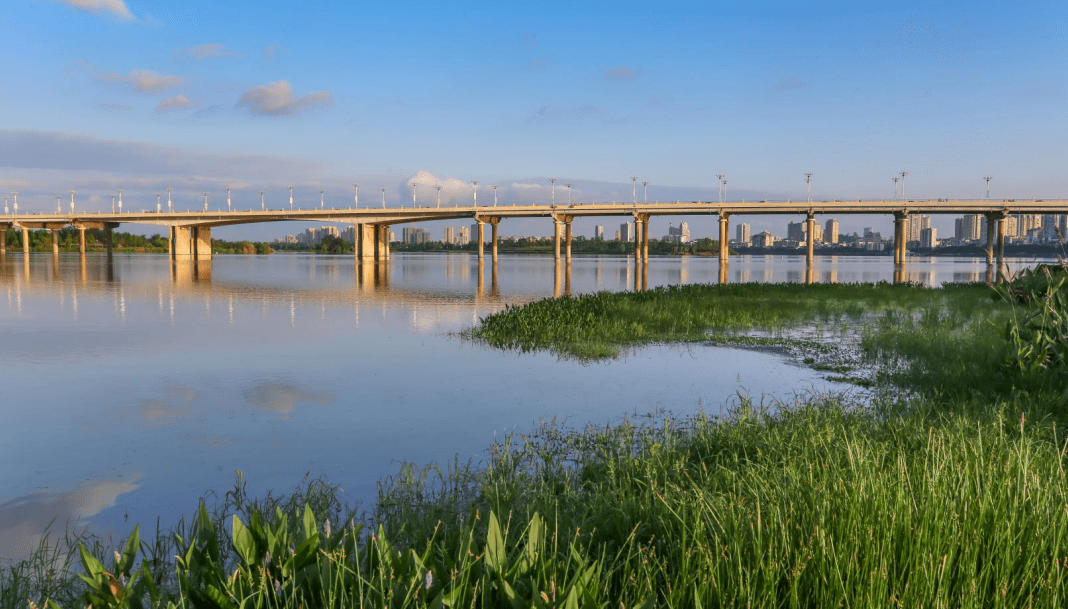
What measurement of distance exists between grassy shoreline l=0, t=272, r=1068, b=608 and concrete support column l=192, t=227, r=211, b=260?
139289 mm

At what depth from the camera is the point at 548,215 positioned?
117 metres

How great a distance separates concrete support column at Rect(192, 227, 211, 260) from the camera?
13275cm

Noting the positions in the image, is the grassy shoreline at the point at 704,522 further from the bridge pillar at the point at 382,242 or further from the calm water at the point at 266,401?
the bridge pillar at the point at 382,242

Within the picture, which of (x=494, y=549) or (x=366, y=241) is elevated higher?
(x=366, y=241)

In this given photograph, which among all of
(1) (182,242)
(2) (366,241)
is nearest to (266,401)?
(2) (366,241)

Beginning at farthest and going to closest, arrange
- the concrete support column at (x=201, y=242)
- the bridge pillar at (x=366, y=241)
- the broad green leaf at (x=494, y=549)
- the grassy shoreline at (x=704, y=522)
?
1. the concrete support column at (x=201, y=242)
2. the bridge pillar at (x=366, y=241)
3. the grassy shoreline at (x=704, y=522)
4. the broad green leaf at (x=494, y=549)

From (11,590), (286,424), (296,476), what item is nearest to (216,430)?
(286,424)

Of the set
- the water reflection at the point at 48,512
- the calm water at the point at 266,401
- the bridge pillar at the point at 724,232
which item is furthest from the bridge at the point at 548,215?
the water reflection at the point at 48,512

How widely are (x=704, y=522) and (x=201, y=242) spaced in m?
145

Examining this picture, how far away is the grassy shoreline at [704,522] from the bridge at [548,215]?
97.8 meters

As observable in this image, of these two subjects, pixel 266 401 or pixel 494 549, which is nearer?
pixel 494 549

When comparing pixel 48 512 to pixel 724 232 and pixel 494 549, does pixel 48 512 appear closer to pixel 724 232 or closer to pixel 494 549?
pixel 494 549

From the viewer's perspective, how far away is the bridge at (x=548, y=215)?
356 feet

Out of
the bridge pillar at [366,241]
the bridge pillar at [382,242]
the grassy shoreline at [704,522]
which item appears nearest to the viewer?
the grassy shoreline at [704,522]
